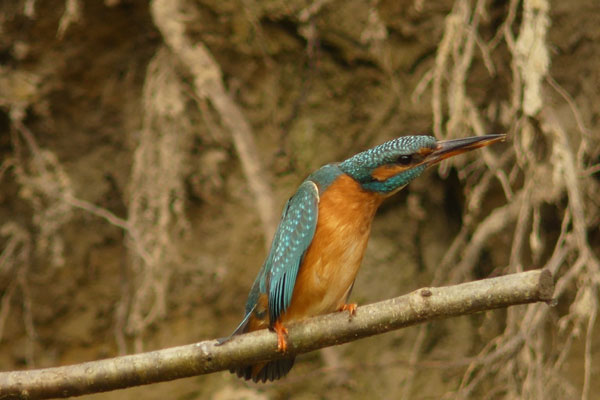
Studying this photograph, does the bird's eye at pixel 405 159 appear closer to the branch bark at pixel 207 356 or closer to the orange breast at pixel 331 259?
the orange breast at pixel 331 259

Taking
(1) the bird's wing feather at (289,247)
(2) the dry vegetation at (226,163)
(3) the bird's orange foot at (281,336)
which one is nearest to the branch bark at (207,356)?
(3) the bird's orange foot at (281,336)

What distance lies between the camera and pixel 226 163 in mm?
3867

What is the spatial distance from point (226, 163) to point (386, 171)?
155 centimetres

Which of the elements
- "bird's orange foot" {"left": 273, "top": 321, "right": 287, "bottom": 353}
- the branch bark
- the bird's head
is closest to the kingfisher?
the bird's head

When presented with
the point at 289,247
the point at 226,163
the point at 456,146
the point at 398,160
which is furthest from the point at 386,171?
the point at 226,163

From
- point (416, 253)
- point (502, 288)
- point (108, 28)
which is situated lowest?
point (416, 253)

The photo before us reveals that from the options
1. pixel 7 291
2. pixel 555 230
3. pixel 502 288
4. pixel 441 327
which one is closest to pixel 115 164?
pixel 7 291

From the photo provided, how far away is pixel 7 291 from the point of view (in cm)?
359

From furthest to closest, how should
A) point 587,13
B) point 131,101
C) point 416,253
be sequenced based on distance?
point 416,253, point 131,101, point 587,13

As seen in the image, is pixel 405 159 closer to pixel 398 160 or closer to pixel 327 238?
pixel 398 160

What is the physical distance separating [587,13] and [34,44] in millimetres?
2733

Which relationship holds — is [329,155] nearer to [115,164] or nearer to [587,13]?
[115,164]

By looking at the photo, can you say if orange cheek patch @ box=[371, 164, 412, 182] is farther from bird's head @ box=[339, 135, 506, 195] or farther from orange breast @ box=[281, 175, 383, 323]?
orange breast @ box=[281, 175, 383, 323]

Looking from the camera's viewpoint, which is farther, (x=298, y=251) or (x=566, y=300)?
(x=566, y=300)
